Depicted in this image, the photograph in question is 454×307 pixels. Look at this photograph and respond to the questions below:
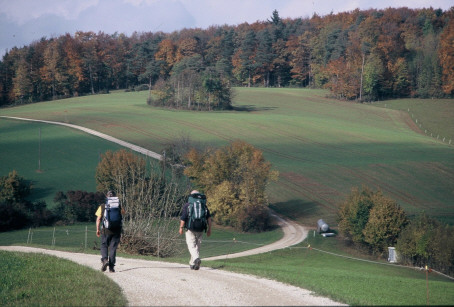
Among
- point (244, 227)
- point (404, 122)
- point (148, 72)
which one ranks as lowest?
point (244, 227)

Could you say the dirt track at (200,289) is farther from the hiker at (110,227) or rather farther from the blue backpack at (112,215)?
the blue backpack at (112,215)

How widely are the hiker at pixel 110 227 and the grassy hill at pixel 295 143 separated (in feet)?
147

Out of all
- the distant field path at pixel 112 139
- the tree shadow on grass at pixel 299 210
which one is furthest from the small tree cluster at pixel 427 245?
the distant field path at pixel 112 139

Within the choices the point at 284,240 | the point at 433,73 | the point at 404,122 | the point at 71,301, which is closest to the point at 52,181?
the point at 284,240

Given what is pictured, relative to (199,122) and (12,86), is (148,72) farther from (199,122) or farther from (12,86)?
(199,122)

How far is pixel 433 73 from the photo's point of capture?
12769cm

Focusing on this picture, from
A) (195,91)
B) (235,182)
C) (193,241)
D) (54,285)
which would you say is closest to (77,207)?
(235,182)

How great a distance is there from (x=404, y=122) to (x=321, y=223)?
62.0 m

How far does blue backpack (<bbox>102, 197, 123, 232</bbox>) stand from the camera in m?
15.4

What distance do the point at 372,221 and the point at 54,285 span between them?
38993 millimetres

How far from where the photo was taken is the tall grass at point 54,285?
12.4 meters

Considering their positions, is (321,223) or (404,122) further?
(404,122)

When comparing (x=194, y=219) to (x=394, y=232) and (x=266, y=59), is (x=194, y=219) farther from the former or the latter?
(x=266, y=59)

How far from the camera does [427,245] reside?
4291cm
